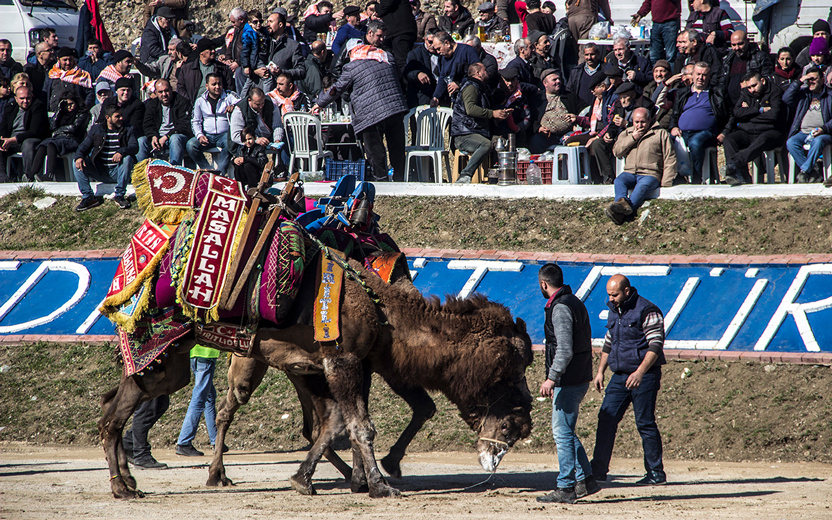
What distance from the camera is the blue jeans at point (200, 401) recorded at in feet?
30.0

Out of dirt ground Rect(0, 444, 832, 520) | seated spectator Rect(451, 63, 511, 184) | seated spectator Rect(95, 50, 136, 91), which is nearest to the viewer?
dirt ground Rect(0, 444, 832, 520)

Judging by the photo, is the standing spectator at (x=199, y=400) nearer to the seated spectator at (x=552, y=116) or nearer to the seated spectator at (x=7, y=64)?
the seated spectator at (x=552, y=116)

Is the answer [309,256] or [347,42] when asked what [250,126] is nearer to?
[347,42]

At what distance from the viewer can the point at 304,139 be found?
14.4 metres

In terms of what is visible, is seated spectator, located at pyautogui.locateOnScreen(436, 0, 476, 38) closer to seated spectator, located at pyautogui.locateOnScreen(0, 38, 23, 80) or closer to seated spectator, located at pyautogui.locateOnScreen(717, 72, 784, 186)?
seated spectator, located at pyautogui.locateOnScreen(717, 72, 784, 186)

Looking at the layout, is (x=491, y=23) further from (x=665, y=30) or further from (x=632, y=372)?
(x=632, y=372)

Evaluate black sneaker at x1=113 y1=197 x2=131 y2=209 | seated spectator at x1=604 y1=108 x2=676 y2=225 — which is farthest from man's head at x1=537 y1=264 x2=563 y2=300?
black sneaker at x1=113 y1=197 x2=131 y2=209

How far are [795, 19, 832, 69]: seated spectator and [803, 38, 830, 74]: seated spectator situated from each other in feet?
0.40

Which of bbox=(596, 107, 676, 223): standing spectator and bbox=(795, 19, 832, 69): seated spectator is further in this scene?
bbox=(795, 19, 832, 69): seated spectator

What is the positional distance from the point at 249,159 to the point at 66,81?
4667 mm

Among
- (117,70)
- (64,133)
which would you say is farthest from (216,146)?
(117,70)

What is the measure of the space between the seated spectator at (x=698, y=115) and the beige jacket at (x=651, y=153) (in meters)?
0.34

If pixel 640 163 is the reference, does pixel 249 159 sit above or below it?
above

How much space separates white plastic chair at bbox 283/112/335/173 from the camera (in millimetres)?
14337
